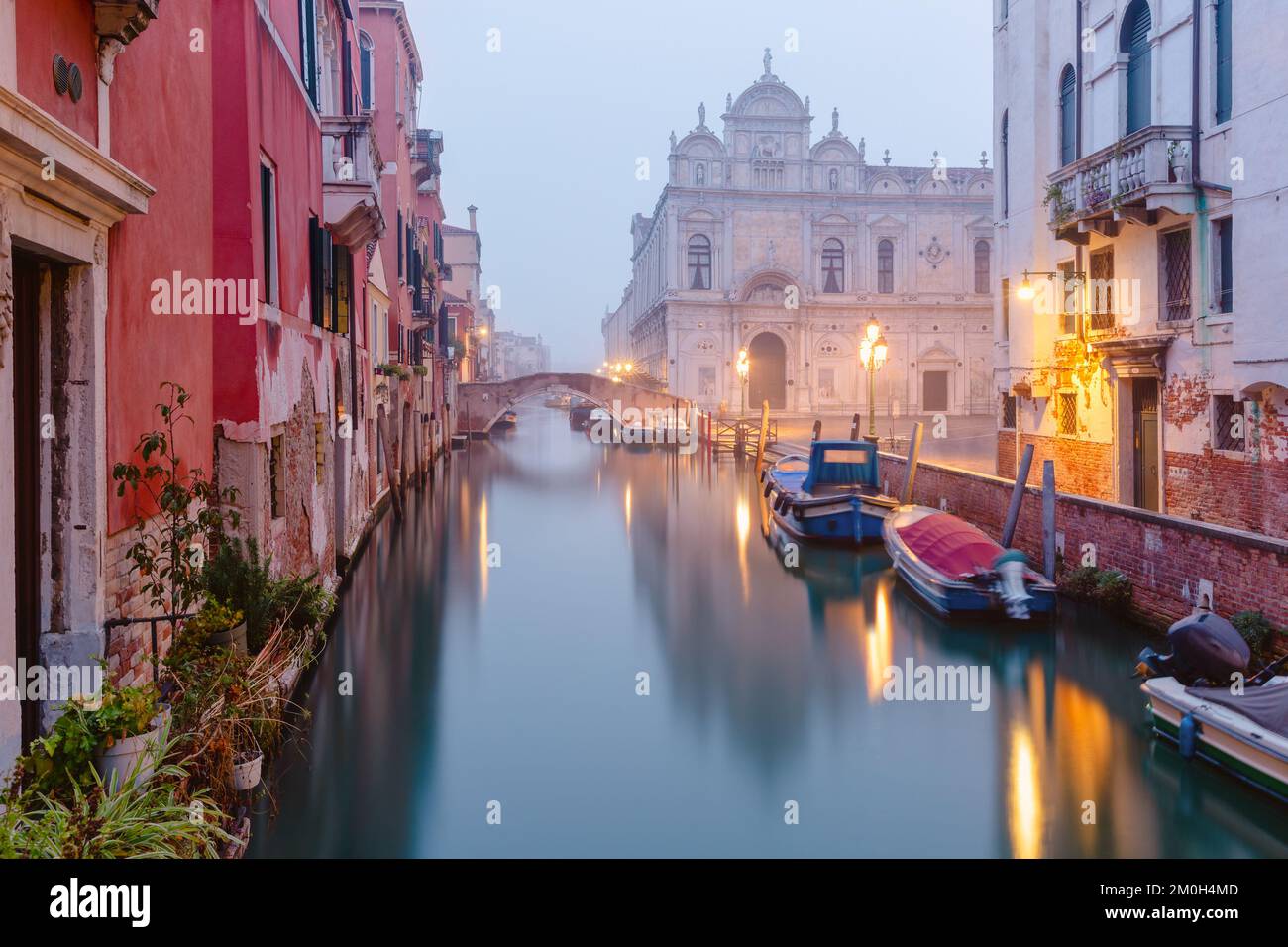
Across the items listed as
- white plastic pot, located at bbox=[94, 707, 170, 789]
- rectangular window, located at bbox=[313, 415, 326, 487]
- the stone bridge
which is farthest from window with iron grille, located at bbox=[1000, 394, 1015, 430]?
the stone bridge

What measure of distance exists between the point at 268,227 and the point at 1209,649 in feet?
21.9

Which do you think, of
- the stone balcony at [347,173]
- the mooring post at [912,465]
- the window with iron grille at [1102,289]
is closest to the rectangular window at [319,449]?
the stone balcony at [347,173]

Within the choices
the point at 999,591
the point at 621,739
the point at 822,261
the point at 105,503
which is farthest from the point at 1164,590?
the point at 822,261

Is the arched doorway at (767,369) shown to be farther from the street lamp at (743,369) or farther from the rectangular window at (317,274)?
the rectangular window at (317,274)

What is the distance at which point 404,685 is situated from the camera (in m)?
8.41

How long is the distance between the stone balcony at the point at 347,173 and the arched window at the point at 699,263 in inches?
1124

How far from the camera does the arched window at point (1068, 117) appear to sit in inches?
539

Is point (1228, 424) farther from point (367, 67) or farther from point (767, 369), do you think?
point (767, 369)

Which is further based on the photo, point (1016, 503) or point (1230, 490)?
point (1016, 503)

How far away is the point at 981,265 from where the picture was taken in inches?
1591

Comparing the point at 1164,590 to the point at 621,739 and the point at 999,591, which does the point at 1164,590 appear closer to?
the point at 999,591

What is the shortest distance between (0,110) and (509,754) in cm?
478

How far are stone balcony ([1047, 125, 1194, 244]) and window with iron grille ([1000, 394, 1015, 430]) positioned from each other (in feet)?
11.1

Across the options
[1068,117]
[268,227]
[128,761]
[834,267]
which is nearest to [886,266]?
[834,267]
